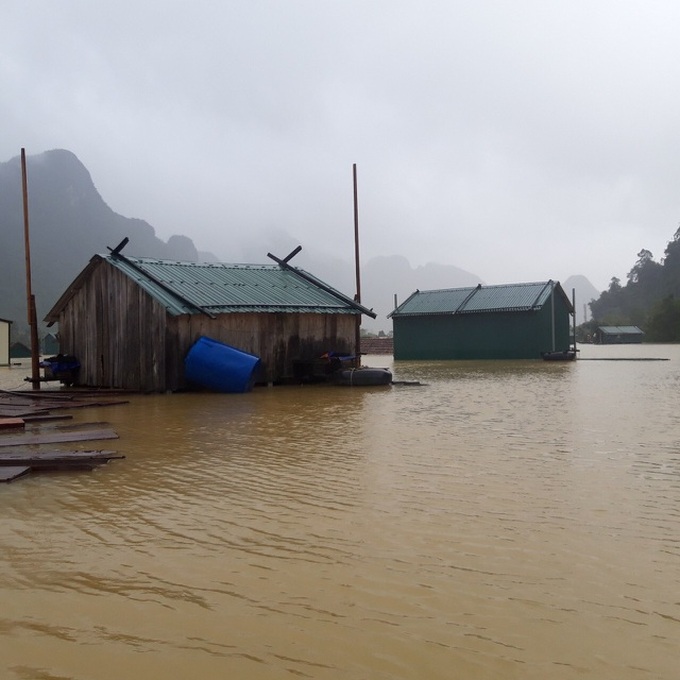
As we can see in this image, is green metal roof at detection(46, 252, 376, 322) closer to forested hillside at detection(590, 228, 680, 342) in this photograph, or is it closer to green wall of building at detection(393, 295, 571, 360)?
green wall of building at detection(393, 295, 571, 360)

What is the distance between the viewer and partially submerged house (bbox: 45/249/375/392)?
63.6ft

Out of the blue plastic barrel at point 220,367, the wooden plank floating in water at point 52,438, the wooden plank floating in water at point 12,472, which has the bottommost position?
the wooden plank floating in water at point 12,472

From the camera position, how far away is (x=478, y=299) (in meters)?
43.0

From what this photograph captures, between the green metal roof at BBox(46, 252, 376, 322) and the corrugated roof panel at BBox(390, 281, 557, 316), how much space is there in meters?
18.0

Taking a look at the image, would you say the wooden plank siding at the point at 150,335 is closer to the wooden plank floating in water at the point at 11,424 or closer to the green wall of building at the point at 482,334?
the wooden plank floating in water at the point at 11,424

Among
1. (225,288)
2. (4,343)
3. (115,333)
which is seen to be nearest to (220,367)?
(115,333)

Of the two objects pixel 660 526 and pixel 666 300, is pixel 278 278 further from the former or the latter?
pixel 666 300

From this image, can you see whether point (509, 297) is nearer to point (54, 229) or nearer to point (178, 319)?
point (178, 319)

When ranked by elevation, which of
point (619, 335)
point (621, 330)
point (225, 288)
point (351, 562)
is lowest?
point (351, 562)

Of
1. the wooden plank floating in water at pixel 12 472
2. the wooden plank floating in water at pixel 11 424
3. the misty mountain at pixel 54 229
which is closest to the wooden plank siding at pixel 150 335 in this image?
the wooden plank floating in water at pixel 11 424

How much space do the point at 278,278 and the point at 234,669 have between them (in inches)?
843

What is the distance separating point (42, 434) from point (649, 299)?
111 m

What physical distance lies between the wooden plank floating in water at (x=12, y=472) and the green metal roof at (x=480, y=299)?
1359 inches

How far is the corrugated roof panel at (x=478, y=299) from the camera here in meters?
40.7
